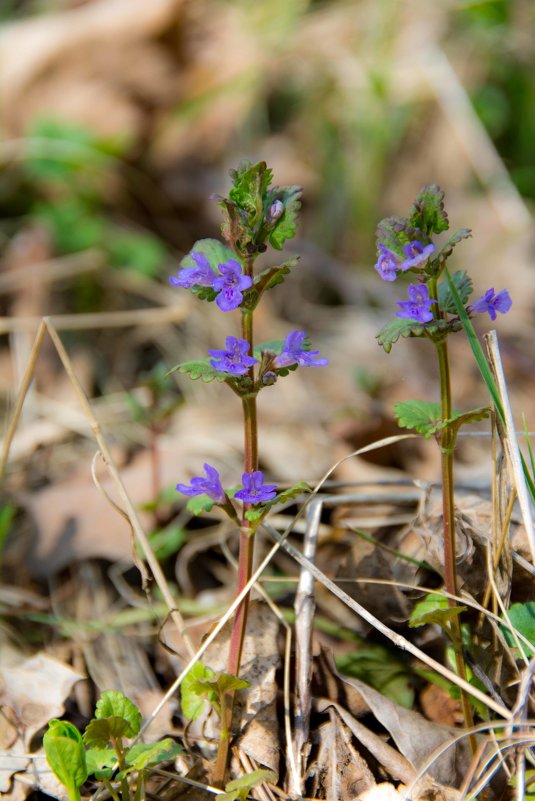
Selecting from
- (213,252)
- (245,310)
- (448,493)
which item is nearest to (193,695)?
(448,493)

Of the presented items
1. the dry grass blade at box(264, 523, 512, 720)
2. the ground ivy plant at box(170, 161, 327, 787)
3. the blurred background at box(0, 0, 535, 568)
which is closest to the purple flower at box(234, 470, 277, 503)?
the ground ivy plant at box(170, 161, 327, 787)

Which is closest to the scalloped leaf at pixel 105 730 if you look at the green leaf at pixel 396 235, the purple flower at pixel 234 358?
the purple flower at pixel 234 358

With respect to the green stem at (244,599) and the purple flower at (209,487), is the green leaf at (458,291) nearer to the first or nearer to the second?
the green stem at (244,599)

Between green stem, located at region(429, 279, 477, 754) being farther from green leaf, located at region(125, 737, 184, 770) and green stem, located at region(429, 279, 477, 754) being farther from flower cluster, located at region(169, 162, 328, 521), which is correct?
green leaf, located at region(125, 737, 184, 770)

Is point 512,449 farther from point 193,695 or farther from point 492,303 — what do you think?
point 193,695

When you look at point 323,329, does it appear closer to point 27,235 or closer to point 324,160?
point 324,160

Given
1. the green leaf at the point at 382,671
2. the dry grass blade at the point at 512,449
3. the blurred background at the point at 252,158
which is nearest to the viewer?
the dry grass blade at the point at 512,449

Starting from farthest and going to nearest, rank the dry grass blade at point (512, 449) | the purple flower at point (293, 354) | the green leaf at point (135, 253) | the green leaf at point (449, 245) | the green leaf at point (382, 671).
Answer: the green leaf at point (135, 253) → the green leaf at point (382, 671) → the dry grass blade at point (512, 449) → the purple flower at point (293, 354) → the green leaf at point (449, 245)
